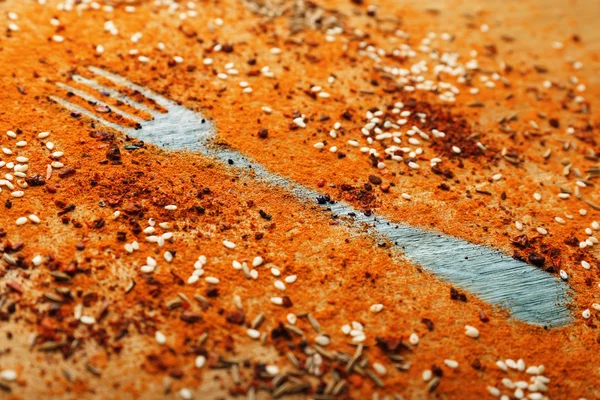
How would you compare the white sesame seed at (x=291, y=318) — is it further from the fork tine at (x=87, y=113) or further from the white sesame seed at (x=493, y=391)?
the fork tine at (x=87, y=113)

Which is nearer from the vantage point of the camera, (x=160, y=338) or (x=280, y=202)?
(x=160, y=338)

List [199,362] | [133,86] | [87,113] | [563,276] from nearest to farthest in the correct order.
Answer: [199,362] → [563,276] → [87,113] → [133,86]

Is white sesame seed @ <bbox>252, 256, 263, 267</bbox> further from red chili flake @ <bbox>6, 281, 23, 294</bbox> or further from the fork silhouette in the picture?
red chili flake @ <bbox>6, 281, 23, 294</bbox>

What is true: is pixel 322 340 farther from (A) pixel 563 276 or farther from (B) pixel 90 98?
(B) pixel 90 98

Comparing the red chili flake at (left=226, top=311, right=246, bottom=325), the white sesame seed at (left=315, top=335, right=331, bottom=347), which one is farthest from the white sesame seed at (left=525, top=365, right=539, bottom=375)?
the red chili flake at (left=226, top=311, right=246, bottom=325)

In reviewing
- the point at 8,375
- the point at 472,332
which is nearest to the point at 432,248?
the point at 472,332

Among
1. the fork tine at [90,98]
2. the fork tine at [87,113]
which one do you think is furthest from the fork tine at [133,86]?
the fork tine at [87,113]
